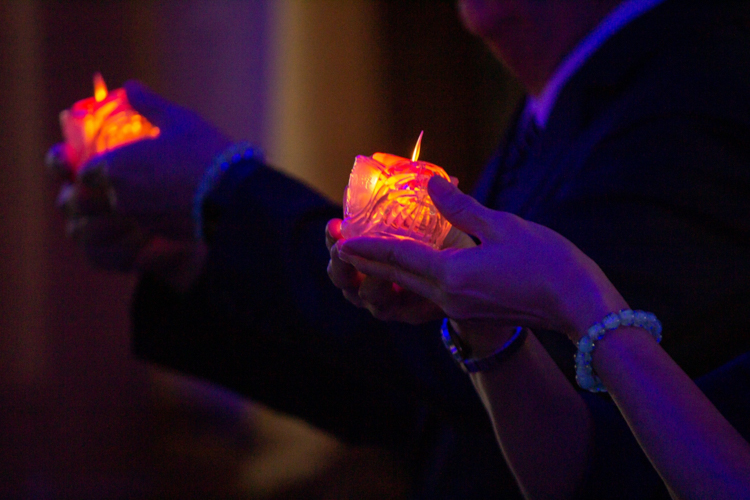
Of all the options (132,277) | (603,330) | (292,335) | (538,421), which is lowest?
(132,277)

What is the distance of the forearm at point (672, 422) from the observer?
1.98ft

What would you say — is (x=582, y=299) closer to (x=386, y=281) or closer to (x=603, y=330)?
(x=603, y=330)

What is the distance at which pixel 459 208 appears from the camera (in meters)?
0.67

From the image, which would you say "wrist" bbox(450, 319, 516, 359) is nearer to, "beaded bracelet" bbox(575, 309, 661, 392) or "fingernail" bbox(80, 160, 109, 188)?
"beaded bracelet" bbox(575, 309, 661, 392)

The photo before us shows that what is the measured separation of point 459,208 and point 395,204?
0.34 ft

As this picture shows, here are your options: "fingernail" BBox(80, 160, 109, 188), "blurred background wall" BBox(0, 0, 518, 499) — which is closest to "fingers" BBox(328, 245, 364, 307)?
"fingernail" BBox(80, 160, 109, 188)

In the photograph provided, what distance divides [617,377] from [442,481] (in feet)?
2.17

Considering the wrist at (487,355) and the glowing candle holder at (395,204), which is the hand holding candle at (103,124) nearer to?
the glowing candle holder at (395,204)

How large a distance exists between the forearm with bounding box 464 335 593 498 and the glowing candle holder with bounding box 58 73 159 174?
84 centimetres

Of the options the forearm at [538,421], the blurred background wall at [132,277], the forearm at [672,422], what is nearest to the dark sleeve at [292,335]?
the forearm at [538,421]

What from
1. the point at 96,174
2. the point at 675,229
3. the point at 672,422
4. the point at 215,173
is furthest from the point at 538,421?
the point at 96,174

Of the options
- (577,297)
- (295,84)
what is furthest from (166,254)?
(295,84)

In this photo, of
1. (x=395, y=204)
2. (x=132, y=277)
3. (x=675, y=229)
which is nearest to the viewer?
(x=395, y=204)

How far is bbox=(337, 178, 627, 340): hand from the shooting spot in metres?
0.64
